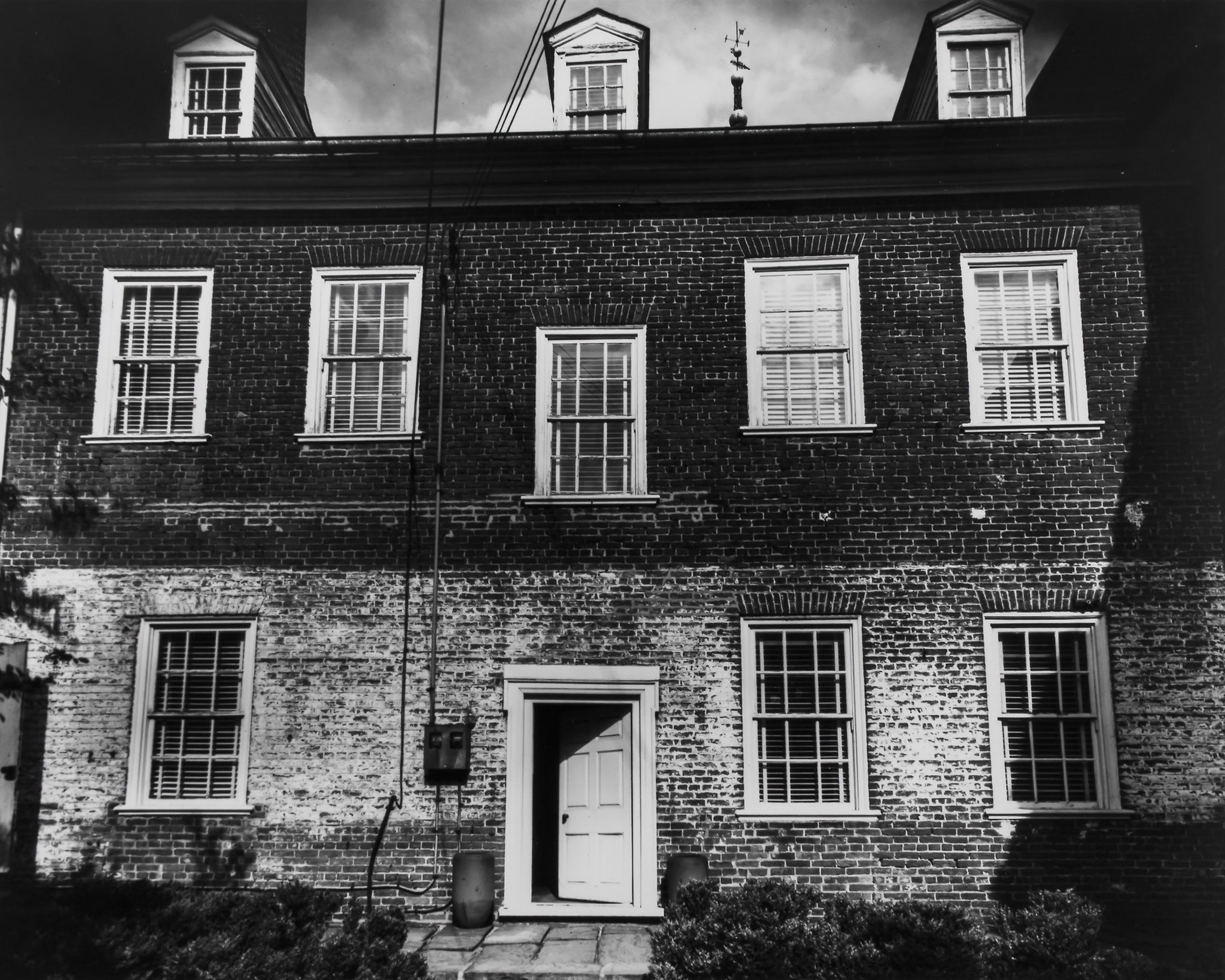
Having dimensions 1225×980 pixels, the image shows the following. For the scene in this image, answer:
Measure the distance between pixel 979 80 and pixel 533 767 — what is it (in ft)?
29.4

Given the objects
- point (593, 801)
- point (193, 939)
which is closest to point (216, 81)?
point (593, 801)

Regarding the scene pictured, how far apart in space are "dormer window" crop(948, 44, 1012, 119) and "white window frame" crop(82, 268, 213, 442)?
848 cm

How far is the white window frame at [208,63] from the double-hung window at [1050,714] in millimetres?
9968

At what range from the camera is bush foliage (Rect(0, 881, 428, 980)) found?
26.4 ft

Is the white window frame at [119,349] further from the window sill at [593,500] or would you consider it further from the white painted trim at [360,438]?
the window sill at [593,500]

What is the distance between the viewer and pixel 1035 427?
11617 mm

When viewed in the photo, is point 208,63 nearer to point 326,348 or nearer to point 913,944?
point 326,348

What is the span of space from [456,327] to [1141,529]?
7.27m

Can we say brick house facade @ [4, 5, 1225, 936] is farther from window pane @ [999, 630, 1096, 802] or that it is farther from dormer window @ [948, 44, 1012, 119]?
dormer window @ [948, 44, 1012, 119]

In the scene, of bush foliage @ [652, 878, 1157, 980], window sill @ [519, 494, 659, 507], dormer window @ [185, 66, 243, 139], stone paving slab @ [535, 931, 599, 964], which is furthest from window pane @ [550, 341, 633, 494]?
dormer window @ [185, 66, 243, 139]

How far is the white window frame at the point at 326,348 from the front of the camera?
38.9 ft

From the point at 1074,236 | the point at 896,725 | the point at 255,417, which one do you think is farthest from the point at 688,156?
the point at 896,725

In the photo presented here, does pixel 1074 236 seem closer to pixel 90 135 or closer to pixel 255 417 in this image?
pixel 255 417

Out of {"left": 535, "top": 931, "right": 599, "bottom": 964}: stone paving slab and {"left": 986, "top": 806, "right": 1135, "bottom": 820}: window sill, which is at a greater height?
{"left": 986, "top": 806, "right": 1135, "bottom": 820}: window sill
